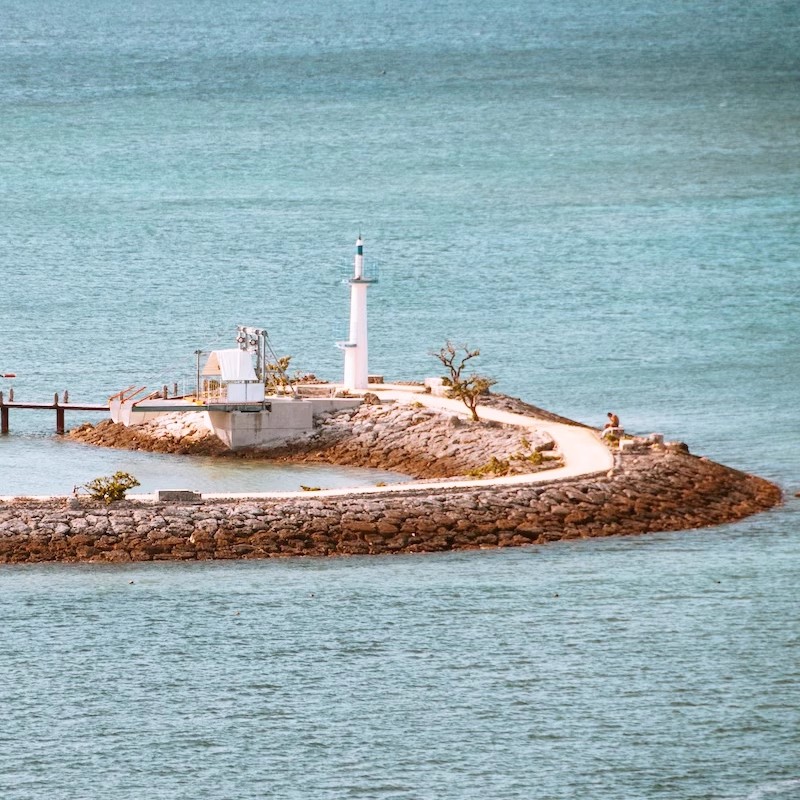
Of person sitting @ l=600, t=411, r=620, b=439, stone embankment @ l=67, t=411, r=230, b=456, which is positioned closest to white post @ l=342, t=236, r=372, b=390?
stone embankment @ l=67, t=411, r=230, b=456

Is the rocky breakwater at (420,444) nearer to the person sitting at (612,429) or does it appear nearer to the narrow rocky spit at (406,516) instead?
the narrow rocky spit at (406,516)

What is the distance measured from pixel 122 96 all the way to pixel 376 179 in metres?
42.1

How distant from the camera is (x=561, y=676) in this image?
153ft

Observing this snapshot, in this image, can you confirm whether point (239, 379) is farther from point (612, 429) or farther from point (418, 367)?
point (418, 367)

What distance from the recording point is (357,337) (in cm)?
7169

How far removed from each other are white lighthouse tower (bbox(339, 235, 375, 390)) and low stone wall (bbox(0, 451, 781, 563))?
14.3 meters

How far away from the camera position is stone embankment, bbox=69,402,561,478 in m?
64.1

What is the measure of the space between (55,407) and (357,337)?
9849 mm

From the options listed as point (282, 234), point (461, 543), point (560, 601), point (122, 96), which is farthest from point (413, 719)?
point (122, 96)

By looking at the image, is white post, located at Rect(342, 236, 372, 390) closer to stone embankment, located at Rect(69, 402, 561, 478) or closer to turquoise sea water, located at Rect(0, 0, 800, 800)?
stone embankment, located at Rect(69, 402, 561, 478)

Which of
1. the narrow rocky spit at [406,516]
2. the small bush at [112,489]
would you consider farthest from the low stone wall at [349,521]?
the small bush at [112,489]

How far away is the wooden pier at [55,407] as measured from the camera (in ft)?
245

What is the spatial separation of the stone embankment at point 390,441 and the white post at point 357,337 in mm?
1961

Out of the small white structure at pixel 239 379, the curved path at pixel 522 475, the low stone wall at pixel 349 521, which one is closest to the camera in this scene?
the low stone wall at pixel 349 521
